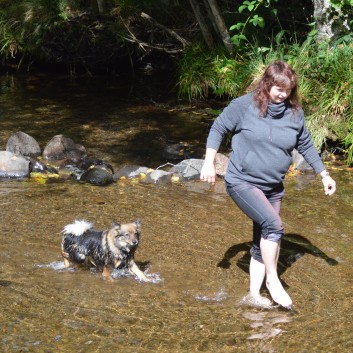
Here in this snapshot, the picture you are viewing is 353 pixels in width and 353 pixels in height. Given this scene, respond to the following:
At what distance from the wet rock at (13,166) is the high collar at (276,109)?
4835 mm

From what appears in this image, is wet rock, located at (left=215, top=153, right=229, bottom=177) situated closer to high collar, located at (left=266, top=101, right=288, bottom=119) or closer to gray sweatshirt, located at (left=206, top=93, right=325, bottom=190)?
gray sweatshirt, located at (left=206, top=93, right=325, bottom=190)

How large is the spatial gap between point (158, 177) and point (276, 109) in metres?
4.09

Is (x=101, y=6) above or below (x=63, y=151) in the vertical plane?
above

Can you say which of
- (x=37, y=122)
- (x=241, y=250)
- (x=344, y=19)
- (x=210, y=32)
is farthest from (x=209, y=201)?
(x=210, y=32)

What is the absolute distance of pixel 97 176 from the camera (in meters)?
9.03

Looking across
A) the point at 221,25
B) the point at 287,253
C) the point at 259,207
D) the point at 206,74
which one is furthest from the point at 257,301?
the point at 221,25

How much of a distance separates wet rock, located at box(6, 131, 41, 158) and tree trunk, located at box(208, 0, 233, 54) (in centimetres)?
452

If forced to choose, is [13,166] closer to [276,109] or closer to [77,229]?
[77,229]

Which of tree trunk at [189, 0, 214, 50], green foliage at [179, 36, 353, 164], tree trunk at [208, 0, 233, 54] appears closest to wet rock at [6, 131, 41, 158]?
green foliage at [179, 36, 353, 164]

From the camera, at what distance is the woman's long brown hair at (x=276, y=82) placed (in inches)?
200

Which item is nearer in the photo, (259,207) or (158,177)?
(259,207)

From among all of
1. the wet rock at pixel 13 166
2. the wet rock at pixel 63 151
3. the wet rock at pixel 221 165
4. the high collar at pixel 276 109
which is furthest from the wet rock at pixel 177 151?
the high collar at pixel 276 109

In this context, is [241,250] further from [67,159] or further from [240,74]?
[240,74]

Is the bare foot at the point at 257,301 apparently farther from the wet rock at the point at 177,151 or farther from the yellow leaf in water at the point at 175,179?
the wet rock at the point at 177,151
